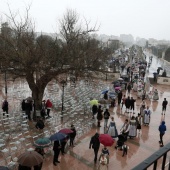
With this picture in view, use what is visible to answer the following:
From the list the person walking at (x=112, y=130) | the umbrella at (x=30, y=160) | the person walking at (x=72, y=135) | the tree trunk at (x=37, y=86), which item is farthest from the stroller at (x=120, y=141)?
the tree trunk at (x=37, y=86)

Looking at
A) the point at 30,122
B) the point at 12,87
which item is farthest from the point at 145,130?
the point at 12,87

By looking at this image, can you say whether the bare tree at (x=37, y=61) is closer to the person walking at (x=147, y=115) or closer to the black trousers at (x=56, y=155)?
the person walking at (x=147, y=115)

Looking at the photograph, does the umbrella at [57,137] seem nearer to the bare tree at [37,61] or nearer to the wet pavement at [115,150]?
the wet pavement at [115,150]

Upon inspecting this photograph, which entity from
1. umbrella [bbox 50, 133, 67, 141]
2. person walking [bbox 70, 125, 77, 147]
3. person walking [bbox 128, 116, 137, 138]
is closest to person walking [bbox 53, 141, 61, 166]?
umbrella [bbox 50, 133, 67, 141]

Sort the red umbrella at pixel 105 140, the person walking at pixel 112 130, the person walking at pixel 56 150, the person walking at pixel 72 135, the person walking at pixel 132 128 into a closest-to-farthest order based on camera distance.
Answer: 1. the red umbrella at pixel 105 140
2. the person walking at pixel 56 150
3. the person walking at pixel 72 135
4. the person walking at pixel 112 130
5. the person walking at pixel 132 128

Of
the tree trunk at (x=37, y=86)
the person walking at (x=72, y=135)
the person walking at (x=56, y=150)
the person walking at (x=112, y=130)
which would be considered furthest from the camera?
the tree trunk at (x=37, y=86)

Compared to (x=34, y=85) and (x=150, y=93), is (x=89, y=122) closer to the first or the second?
(x=34, y=85)

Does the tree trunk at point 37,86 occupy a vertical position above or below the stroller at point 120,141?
above

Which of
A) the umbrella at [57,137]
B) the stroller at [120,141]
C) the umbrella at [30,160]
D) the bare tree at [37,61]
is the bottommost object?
the stroller at [120,141]

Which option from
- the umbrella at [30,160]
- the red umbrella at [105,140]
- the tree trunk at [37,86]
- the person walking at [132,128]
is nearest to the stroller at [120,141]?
the person walking at [132,128]

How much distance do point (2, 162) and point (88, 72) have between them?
303 inches

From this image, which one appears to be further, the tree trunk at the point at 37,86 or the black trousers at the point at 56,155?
the tree trunk at the point at 37,86

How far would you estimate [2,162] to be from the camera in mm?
9172

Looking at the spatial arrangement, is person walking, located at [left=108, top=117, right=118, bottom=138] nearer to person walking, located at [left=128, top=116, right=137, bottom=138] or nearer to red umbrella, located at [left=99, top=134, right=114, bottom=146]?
person walking, located at [left=128, top=116, right=137, bottom=138]
